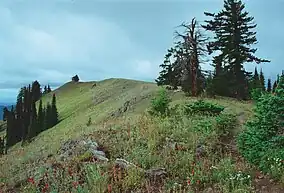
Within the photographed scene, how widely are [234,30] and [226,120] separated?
21.2 metres

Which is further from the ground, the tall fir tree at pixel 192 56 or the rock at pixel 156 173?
the tall fir tree at pixel 192 56

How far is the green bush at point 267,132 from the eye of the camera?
721cm

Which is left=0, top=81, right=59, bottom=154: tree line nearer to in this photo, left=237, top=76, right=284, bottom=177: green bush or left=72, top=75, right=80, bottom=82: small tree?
left=72, top=75, right=80, bottom=82: small tree

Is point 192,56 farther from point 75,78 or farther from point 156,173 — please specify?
point 75,78

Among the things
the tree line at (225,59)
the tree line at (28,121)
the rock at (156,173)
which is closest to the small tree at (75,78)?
the tree line at (28,121)

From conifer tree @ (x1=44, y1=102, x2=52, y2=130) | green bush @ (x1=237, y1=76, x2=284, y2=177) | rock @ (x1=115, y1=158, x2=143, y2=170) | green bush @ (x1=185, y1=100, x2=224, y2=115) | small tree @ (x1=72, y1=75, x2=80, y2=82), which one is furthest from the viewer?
small tree @ (x1=72, y1=75, x2=80, y2=82)

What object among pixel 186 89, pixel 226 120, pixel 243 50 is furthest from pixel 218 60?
pixel 226 120

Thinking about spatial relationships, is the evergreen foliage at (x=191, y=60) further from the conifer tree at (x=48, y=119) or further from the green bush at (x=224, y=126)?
the conifer tree at (x=48, y=119)

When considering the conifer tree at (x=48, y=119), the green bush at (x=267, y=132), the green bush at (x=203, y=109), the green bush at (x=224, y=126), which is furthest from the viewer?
the conifer tree at (x=48, y=119)

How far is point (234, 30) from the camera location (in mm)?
30250

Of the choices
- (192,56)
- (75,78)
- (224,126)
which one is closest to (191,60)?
(192,56)

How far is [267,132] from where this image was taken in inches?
298

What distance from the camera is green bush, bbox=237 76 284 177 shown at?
7.21 meters

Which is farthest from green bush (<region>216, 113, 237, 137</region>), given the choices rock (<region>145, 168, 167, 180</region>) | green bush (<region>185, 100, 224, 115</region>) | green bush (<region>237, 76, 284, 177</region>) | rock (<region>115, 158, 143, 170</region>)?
rock (<region>115, 158, 143, 170</region>)
